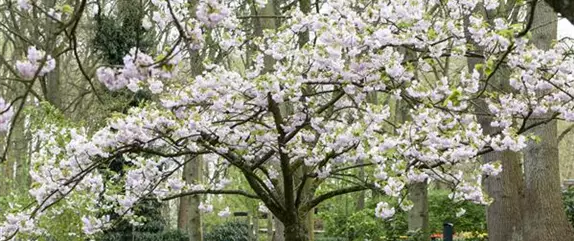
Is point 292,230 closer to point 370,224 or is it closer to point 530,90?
point 530,90

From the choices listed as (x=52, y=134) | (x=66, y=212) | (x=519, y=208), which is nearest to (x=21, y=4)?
(x=52, y=134)

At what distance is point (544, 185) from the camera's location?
9156 millimetres

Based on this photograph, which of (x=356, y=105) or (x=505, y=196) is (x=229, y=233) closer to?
(x=505, y=196)

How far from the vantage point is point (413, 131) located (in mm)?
6145

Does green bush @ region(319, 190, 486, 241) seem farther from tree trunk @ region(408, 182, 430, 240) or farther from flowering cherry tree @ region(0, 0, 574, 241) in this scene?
flowering cherry tree @ region(0, 0, 574, 241)

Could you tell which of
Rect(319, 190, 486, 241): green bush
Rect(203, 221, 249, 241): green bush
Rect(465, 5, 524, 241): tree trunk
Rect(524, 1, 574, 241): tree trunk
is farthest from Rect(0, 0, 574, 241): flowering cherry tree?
Rect(319, 190, 486, 241): green bush

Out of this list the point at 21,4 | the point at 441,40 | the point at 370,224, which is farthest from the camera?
the point at 370,224

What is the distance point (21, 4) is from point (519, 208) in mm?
7451

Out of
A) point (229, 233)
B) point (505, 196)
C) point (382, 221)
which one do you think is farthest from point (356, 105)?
point (382, 221)

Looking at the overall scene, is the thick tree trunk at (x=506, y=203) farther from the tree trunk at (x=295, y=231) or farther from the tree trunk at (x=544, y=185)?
the tree trunk at (x=295, y=231)

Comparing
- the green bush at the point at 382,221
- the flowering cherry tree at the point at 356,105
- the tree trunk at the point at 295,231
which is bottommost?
the tree trunk at the point at 295,231

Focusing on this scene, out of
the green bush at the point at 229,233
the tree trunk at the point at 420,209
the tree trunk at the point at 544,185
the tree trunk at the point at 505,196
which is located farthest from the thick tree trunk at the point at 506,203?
the green bush at the point at 229,233

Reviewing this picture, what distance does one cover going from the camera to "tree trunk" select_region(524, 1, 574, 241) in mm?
8992

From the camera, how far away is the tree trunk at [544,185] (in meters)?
8.99
